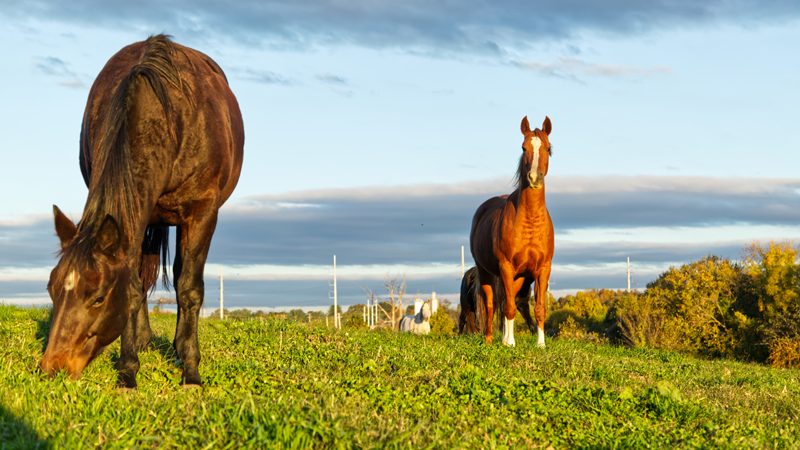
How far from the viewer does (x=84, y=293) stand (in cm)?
635

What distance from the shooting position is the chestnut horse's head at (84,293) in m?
6.31

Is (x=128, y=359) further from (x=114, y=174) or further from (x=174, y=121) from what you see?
(x=174, y=121)

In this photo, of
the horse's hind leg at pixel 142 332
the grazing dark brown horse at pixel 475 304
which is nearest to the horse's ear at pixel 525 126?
the grazing dark brown horse at pixel 475 304

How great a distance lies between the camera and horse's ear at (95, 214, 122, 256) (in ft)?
20.7

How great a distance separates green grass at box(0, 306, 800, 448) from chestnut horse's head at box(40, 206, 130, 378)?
229 millimetres

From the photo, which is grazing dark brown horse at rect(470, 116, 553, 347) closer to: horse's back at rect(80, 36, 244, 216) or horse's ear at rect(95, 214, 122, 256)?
horse's back at rect(80, 36, 244, 216)

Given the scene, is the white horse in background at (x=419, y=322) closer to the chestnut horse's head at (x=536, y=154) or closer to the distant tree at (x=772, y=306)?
the distant tree at (x=772, y=306)

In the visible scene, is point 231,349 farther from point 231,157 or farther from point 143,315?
point 231,157

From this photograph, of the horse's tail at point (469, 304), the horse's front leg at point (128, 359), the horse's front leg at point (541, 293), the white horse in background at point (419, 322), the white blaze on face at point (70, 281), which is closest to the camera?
the white blaze on face at point (70, 281)

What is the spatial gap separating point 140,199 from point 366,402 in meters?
2.58

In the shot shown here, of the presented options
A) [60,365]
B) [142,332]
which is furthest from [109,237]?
[142,332]

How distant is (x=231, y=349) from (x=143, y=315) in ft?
3.57

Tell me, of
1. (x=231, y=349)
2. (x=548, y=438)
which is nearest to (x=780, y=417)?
(x=548, y=438)

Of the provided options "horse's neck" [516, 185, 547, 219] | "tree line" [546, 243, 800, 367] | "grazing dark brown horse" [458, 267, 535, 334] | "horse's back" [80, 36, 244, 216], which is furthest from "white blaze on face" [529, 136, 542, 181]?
"tree line" [546, 243, 800, 367]
